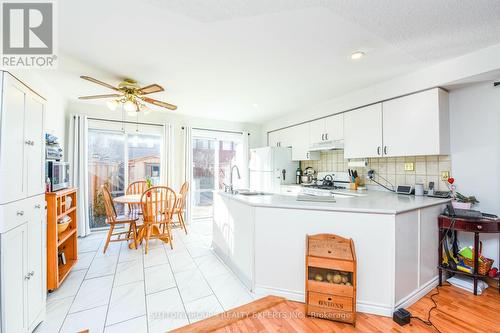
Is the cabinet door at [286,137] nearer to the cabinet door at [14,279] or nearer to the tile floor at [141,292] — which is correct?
the tile floor at [141,292]

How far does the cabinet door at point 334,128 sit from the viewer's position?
3336mm

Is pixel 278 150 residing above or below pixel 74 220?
above

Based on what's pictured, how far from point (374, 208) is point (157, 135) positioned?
162 inches

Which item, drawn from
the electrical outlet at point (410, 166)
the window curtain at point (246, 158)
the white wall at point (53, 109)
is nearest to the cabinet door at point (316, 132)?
the electrical outlet at point (410, 166)

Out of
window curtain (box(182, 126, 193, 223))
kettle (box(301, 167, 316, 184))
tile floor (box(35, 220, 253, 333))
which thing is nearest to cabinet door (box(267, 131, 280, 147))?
kettle (box(301, 167, 316, 184))

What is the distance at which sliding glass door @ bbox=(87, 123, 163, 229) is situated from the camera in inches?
155

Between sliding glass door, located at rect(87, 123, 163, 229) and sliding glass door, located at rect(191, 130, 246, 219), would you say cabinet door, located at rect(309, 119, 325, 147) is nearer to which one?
sliding glass door, located at rect(191, 130, 246, 219)

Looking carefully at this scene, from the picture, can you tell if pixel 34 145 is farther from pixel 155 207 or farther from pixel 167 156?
pixel 167 156

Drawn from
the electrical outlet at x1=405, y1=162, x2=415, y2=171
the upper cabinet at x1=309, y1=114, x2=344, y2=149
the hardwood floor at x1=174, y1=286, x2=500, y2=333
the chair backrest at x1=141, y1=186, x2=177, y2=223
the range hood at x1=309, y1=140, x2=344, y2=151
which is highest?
the upper cabinet at x1=309, y1=114, x2=344, y2=149

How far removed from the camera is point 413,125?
8.18ft

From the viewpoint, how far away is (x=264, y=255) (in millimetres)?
1976

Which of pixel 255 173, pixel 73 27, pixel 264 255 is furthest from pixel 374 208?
pixel 255 173

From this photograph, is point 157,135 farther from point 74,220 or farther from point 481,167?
point 481,167

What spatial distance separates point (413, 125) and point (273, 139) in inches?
116
